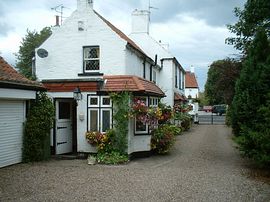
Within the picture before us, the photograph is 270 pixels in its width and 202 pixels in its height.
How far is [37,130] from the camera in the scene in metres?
13.8

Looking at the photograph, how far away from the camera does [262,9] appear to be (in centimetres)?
1820

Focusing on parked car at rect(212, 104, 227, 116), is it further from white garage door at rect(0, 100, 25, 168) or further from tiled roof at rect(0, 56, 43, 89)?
white garage door at rect(0, 100, 25, 168)

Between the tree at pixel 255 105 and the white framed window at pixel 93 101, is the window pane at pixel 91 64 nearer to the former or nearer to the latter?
the white framed window at pixel 93 101

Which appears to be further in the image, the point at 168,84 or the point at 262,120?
the point at 168,84

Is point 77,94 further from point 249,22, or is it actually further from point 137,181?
point 249,22

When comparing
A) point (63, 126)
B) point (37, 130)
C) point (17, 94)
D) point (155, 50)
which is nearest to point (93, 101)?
point (63, 126)

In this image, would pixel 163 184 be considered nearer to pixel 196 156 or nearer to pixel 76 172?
pixel 76 172

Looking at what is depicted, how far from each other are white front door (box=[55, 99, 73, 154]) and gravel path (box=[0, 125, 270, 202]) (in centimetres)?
195

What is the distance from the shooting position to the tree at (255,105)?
1191 centimetres

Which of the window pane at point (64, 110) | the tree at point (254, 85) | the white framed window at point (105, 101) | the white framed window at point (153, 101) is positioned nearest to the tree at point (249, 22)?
the tree at point (254, 85)

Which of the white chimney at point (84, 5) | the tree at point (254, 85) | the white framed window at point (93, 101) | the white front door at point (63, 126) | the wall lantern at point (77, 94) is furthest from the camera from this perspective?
the white chimney at point (84, 5)

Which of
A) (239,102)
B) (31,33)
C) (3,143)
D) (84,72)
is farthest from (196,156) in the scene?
(31,33)

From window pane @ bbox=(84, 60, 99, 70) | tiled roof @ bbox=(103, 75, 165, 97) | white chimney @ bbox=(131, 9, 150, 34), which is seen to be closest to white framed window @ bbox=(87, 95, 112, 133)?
tiled roof @ bbox=(103, 75, 165, 97)

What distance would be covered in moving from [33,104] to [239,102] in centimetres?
837
